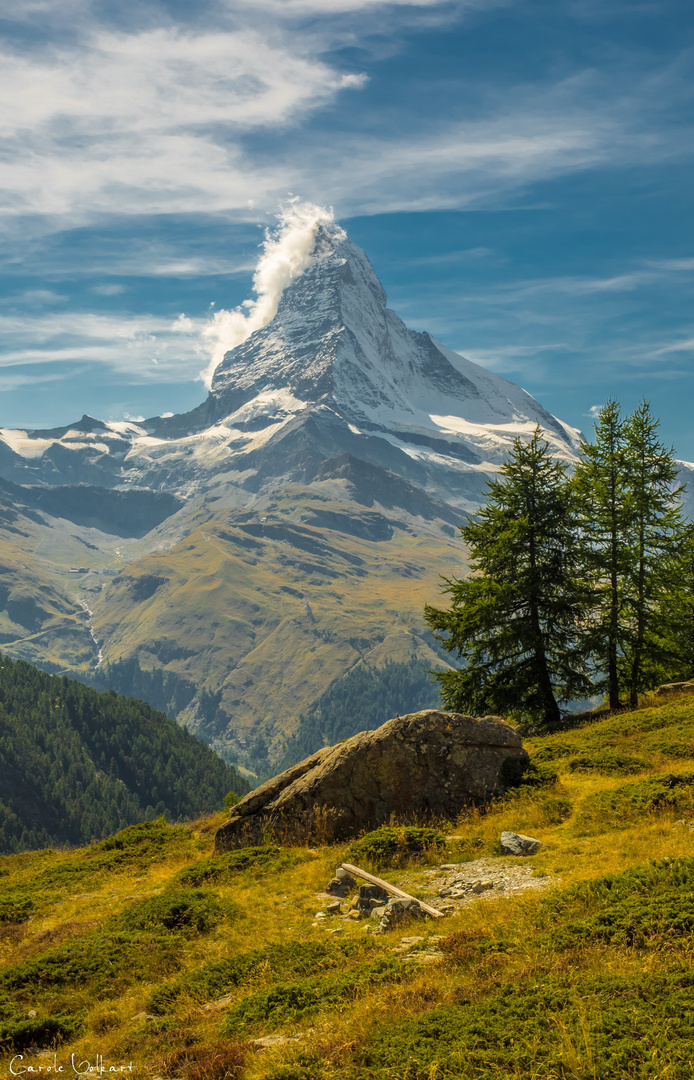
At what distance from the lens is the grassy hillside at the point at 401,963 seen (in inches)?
348

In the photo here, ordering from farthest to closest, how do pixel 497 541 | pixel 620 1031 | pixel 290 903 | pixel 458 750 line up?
1. pixel 497 541
2. pixel 458 750
3. pixel 290 903
4. pixel 620 1031

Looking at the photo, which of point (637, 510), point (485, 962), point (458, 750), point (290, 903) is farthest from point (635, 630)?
point (485, 962)

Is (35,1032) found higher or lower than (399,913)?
lower

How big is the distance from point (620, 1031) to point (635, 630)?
83.8 feet

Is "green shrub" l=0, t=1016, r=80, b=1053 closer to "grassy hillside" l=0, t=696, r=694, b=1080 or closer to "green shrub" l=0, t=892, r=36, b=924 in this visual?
"grassy hillside" l=0, t=696, r=694, b=1080

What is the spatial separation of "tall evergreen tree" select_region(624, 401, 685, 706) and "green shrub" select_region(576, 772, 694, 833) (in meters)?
14.4

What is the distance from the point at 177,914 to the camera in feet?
52.2

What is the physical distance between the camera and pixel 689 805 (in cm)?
1655

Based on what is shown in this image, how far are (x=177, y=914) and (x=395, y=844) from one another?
534 centimetres

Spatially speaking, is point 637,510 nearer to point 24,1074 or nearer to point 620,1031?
point 620,1031

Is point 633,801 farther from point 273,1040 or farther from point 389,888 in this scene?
point 273,1040

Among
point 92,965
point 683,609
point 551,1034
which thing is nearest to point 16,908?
point 92,965

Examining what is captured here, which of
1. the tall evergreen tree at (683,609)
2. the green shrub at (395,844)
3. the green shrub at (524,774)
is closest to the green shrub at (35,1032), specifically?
the green shrub at (395,844)

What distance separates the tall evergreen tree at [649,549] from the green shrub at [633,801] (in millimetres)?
14375
